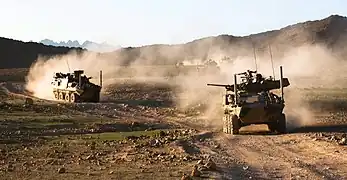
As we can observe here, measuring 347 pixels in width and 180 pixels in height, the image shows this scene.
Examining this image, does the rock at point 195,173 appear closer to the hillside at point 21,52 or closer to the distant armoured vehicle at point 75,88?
the distant armoured vehicle at point 75,88

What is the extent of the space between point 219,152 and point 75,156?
4355mm

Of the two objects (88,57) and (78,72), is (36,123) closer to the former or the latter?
(78,72)

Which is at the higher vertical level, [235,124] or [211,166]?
[235,124]

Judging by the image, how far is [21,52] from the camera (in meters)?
169

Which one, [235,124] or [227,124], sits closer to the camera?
[235,124]

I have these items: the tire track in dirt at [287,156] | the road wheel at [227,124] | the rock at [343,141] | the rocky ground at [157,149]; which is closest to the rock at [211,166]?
the rocky ground at [157,149]

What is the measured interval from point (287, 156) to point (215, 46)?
14839 centimetres

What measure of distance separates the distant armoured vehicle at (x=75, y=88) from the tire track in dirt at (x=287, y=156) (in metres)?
27.9

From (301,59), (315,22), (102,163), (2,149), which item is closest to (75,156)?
(102,163)

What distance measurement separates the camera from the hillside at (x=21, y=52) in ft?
525

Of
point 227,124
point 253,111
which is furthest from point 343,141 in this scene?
point 227,124

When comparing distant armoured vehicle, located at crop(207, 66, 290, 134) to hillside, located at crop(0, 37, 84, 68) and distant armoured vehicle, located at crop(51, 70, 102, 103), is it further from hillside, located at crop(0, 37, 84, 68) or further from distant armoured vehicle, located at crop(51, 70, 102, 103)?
hillside, located at crop(0, 37, 84, 68)

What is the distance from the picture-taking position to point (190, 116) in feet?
134

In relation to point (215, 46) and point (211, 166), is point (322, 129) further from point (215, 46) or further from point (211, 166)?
point (215, 46)
